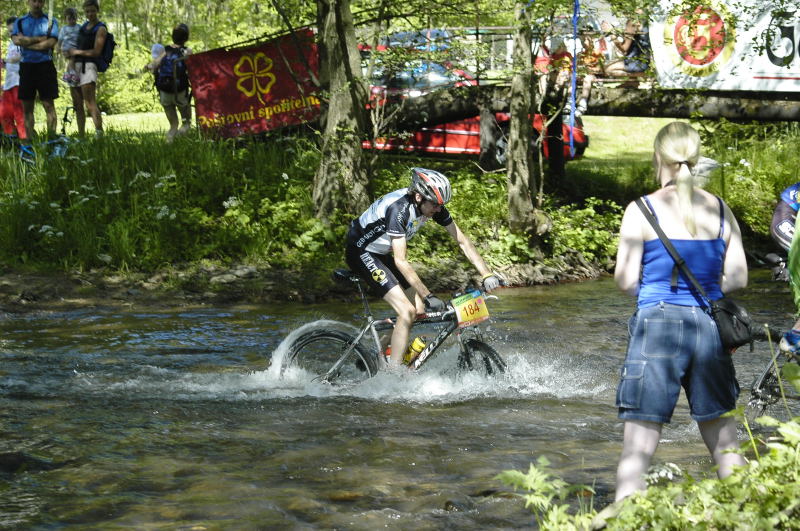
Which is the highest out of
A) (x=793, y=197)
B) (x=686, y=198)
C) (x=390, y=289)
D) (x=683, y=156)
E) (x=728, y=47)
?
(x=728, y=47)

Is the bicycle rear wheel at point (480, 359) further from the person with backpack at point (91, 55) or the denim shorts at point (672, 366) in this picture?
the person with backpack at point (91, 55)

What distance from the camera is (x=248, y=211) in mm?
15422

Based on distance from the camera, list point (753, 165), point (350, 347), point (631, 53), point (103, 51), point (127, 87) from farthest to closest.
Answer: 1. point (127, 87)
2. point (753, 165)
3. point (631, 53)
4. point (103, 51)
5. point (350, 347)

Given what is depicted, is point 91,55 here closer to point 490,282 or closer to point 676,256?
point 490,282

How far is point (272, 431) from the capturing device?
304 inches

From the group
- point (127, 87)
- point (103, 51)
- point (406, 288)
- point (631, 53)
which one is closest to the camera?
point (406, 288)

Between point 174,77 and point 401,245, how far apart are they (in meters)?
9.92

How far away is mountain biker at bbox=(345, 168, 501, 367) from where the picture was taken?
8.34 meters

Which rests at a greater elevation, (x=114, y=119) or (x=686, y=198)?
(x=114, y=119)

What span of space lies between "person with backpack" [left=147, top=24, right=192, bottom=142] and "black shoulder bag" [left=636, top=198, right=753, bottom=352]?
44.3ft

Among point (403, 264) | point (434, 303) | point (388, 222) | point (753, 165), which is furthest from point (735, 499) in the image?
point (753, 165)

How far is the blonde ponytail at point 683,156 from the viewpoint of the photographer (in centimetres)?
461

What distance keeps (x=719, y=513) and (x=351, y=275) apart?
212 inches

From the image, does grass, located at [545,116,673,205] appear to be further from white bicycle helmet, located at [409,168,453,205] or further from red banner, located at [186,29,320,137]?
white bicycle helmet, located at [409,168,453,205]
